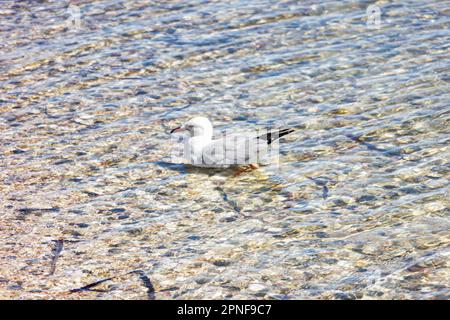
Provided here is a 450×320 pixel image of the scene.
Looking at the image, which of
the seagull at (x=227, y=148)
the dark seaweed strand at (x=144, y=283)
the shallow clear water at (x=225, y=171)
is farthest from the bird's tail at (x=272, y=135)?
the dark seaweed strand at (x=144, y=283)

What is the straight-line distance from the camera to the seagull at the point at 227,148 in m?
9.74

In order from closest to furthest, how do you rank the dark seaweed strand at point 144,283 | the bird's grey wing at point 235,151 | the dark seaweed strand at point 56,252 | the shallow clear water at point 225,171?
the dark seaweed strand at point 144,283 → the shallow clear water at point 225,171 → the dark seaweed strand at point 56,252 → the bird's grey wing at point 235,151

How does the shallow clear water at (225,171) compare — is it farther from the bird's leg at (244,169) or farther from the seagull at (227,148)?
the seagull at (227,148)

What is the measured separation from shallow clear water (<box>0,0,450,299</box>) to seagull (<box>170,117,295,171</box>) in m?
0.19

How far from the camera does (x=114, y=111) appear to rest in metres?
11.8

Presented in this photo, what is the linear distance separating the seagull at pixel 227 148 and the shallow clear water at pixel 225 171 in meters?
0.19

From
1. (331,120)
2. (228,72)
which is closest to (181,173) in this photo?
(331,120)

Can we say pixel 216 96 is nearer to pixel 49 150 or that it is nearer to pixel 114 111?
pixel 114 111

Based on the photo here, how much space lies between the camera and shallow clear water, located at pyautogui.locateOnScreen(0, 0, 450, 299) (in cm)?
775

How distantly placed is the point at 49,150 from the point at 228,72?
11.8ft

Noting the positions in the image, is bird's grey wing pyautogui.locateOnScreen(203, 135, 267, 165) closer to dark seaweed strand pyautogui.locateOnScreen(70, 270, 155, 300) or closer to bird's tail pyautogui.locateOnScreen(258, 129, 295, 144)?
bird's tail pyautogui.locateOnScreen(258, 129, 295, 144)

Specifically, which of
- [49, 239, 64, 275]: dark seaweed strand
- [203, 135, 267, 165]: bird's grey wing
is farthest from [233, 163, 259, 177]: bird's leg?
[49, 239, 64, 275]: dark seaweed strand

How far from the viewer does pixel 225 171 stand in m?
10.1

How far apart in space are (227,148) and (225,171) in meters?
0.39
